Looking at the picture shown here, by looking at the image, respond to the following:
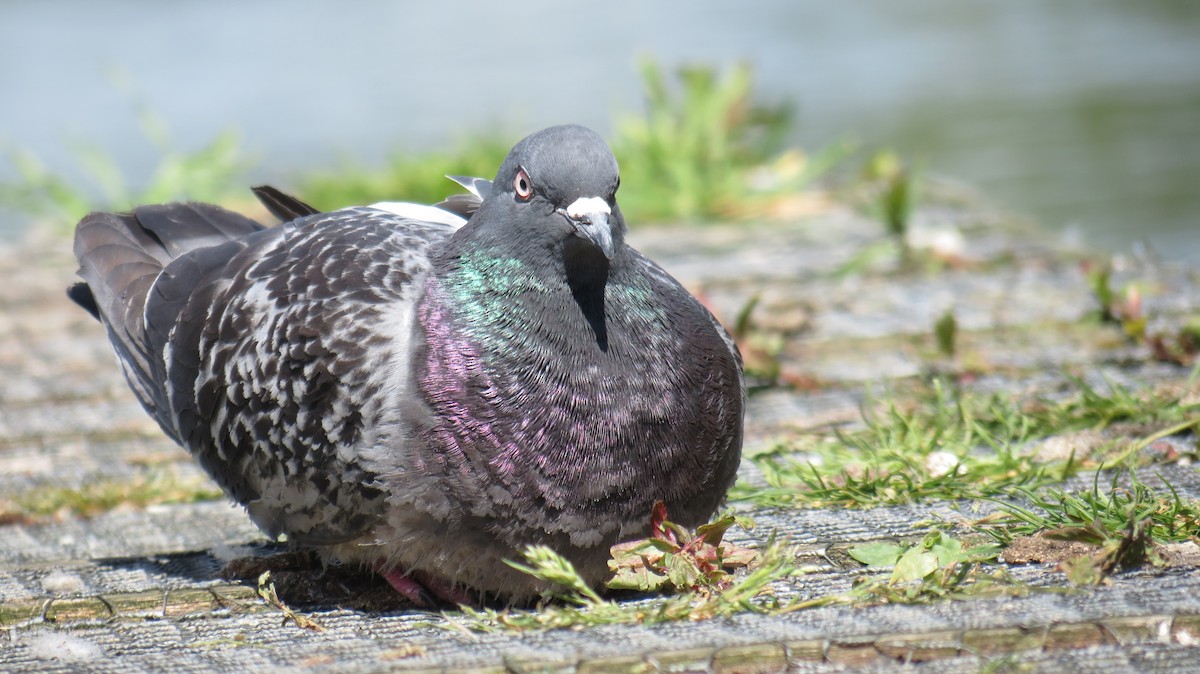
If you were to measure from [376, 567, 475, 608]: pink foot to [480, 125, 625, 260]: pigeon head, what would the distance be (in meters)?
0.88

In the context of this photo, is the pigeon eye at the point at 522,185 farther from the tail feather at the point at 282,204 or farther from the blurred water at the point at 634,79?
the blurred water at the point at 634,79

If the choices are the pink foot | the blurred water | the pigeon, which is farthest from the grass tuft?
the blurred water

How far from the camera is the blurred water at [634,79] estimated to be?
11.7 metres

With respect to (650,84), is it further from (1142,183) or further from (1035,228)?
(1142,183)

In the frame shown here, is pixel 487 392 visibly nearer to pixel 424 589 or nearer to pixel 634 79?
pixel 424 589

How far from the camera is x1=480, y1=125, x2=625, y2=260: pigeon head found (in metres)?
3.21

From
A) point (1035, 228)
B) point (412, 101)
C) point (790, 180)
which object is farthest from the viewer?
point (412, 101)

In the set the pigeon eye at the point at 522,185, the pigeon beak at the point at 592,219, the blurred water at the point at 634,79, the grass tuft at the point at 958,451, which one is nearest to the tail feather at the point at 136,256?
the pigeon eye at the point at 522,185

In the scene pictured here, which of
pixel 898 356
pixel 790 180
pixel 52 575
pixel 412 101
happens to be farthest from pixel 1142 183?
Answer: pixel 52 575

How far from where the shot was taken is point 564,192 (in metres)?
3.24

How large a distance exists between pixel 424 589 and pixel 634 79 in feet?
41.0

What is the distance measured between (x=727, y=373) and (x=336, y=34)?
1739 centimetres

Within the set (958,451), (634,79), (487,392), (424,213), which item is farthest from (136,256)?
(634,79)

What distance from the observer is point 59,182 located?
28.9 ft
